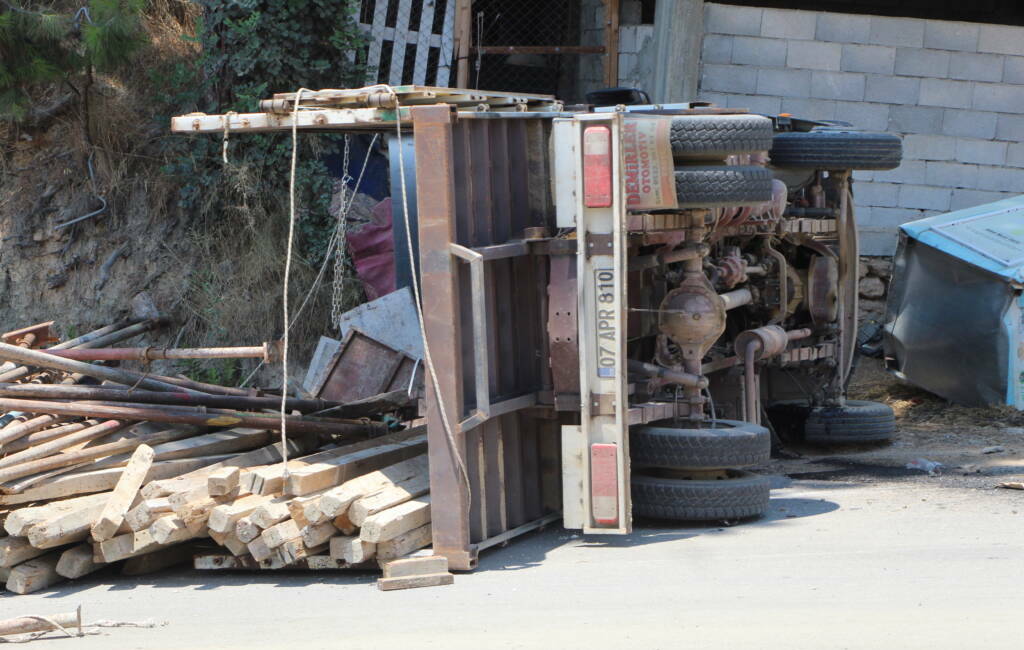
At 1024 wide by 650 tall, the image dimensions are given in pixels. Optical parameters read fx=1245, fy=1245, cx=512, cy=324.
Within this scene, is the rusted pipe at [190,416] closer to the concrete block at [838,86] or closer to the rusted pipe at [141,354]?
the rusted pipe at [141,354]

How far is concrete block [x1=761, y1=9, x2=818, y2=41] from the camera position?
13078 millimetres

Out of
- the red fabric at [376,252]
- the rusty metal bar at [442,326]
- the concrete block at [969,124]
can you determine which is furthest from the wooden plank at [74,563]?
the concrete block at [969,124]

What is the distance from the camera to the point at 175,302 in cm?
1273

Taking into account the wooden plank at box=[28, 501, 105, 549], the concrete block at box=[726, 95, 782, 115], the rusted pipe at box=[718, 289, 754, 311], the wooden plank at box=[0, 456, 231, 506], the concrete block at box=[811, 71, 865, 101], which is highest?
the concrete block at box=[811, 71, 865, 101]

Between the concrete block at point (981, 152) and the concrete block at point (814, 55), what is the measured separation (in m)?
1.61

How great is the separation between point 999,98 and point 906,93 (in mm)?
1030

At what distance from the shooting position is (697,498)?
22.9 feet

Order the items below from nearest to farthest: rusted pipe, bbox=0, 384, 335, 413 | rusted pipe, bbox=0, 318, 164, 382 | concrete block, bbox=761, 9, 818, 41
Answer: rusted pipe, bbox=0, 384, 335, 413 → rusted pipe, bbox=0, 318, 164, 382 → concrete block, bbox=761, 9, 818, 41

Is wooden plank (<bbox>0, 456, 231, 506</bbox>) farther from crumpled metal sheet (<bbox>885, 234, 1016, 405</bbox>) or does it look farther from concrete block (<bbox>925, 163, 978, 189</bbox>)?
concrete block (<bbox>925, 163, 978, 189</bbox>)

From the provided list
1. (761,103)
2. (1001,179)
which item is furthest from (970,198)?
(761,103)

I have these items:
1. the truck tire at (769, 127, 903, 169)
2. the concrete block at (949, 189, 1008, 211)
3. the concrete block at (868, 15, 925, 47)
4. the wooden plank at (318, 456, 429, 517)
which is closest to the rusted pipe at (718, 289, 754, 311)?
the truck tire at (769, 127, 903, 169)

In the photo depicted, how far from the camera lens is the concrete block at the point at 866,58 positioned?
521 inches

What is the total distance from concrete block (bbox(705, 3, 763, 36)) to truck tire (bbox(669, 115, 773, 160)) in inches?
254

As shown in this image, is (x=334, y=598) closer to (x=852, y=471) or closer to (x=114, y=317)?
(x=852, y=471)
